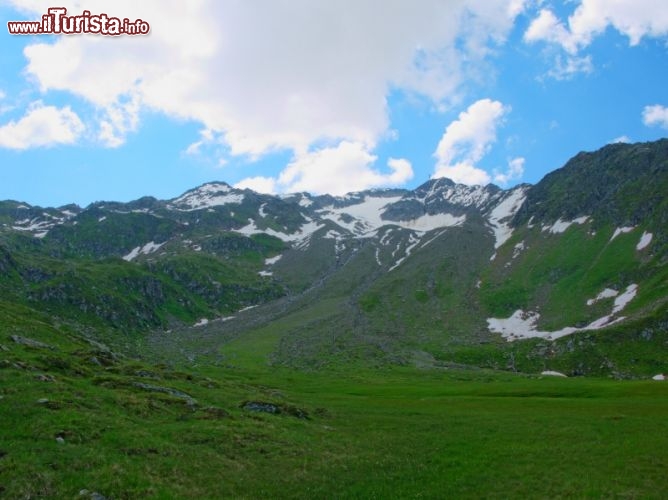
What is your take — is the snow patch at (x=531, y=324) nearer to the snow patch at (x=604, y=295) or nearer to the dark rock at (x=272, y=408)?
the snow patch at (x=604, y=295)

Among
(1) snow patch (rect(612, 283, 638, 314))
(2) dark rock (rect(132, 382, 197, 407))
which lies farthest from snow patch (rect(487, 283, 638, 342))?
(2) dark rock (rect(132, 382, 197, 407))

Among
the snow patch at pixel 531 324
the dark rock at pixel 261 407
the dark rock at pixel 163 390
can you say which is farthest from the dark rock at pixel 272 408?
the snow patch at pixel 531 324

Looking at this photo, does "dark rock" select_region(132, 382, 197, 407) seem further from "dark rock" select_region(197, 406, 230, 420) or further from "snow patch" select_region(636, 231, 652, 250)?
"snow patch" select_region(636, 231, 652, 250)

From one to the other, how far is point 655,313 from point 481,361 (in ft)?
144

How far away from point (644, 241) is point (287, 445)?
193368mm

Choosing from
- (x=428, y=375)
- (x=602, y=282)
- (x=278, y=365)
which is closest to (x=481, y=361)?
(x=428, y=375)

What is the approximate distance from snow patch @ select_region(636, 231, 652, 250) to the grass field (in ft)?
494

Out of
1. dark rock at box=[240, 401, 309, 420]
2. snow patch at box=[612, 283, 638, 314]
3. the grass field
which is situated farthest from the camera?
snow patch at box=[612, 283, 638, 314]

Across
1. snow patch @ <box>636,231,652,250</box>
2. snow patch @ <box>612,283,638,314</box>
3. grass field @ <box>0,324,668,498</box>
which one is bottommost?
grass field @ <box>0,324,668,498</box>

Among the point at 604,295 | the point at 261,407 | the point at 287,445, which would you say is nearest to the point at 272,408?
the point at 261,407

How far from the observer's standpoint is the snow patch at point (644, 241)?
178587 millimetres

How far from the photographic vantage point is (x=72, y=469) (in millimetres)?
22516

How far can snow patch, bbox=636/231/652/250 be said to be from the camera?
179 meters

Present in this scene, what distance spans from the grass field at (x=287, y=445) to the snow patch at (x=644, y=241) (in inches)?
5926
